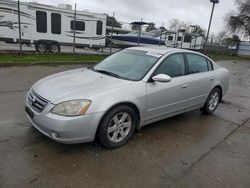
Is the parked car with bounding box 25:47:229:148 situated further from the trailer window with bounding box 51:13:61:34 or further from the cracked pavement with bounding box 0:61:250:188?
the trailer window with bounding box 51:13:61:34

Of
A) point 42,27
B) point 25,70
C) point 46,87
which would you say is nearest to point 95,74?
point 46,87

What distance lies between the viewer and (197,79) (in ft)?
15.4

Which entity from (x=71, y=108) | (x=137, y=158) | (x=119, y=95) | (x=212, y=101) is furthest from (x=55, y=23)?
(x=137, y=158)

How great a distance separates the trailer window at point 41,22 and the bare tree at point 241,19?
3078 cm

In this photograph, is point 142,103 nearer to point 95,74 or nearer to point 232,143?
point 95,74

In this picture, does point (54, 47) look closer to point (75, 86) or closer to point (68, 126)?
point (75, 86)

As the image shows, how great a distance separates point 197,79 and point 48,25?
11753mm

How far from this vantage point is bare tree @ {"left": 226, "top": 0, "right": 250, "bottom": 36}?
34.7 m

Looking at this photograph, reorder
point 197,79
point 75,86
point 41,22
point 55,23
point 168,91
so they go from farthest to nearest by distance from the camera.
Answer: point 55,23
point 41,22
point 197,79
point 168,91
point 75,86

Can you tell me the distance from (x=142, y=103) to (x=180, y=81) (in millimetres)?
1029

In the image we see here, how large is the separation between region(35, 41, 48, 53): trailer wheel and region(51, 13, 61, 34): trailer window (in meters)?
0.94

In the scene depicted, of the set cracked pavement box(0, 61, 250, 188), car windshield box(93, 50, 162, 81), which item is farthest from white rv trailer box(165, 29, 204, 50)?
cracked pavement box(0, 61, 250, 188)

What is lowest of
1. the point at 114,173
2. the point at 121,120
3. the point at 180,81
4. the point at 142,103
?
the point at 114,173

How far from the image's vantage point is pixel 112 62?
4.52m
